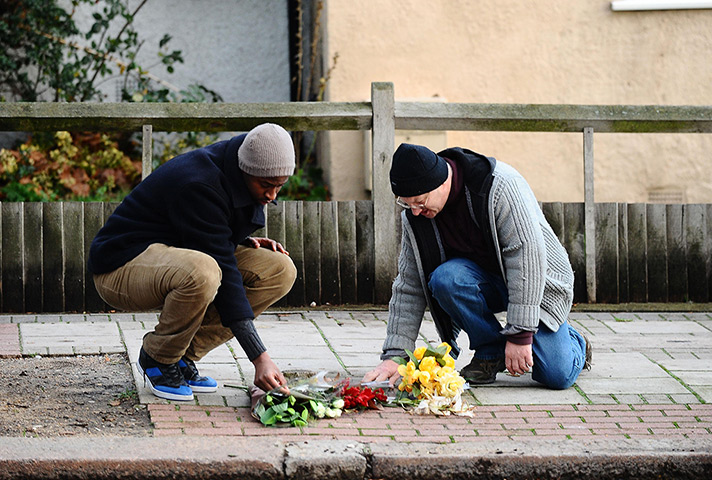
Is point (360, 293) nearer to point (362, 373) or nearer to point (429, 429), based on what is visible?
point (362, 373)

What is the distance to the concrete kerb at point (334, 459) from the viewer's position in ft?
11.4

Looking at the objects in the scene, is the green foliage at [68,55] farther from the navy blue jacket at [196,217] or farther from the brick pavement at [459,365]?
the navy blue jacket at [196,217]

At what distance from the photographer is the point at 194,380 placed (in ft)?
14.7

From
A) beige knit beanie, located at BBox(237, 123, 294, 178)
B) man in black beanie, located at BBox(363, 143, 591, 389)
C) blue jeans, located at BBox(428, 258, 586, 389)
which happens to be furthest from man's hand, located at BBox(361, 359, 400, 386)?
beige knit beanie, located at BBox(237, 123, 294, 178)

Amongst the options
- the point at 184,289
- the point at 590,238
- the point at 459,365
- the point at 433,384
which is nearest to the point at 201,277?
the point at 184,289

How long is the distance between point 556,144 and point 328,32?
230cm

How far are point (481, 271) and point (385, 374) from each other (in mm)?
678

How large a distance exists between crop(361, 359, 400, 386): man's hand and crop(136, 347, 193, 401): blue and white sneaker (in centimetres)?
81

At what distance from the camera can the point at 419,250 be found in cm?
468

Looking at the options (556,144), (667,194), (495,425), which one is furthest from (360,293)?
(667,194)

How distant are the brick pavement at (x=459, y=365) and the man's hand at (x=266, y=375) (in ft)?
0.56

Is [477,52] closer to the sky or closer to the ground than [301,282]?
closer to the sky

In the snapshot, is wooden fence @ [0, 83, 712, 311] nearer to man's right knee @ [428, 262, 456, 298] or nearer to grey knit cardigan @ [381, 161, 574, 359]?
grey knit cardigan @ [381, 161, 574, 359]

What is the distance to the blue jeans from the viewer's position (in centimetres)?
454
